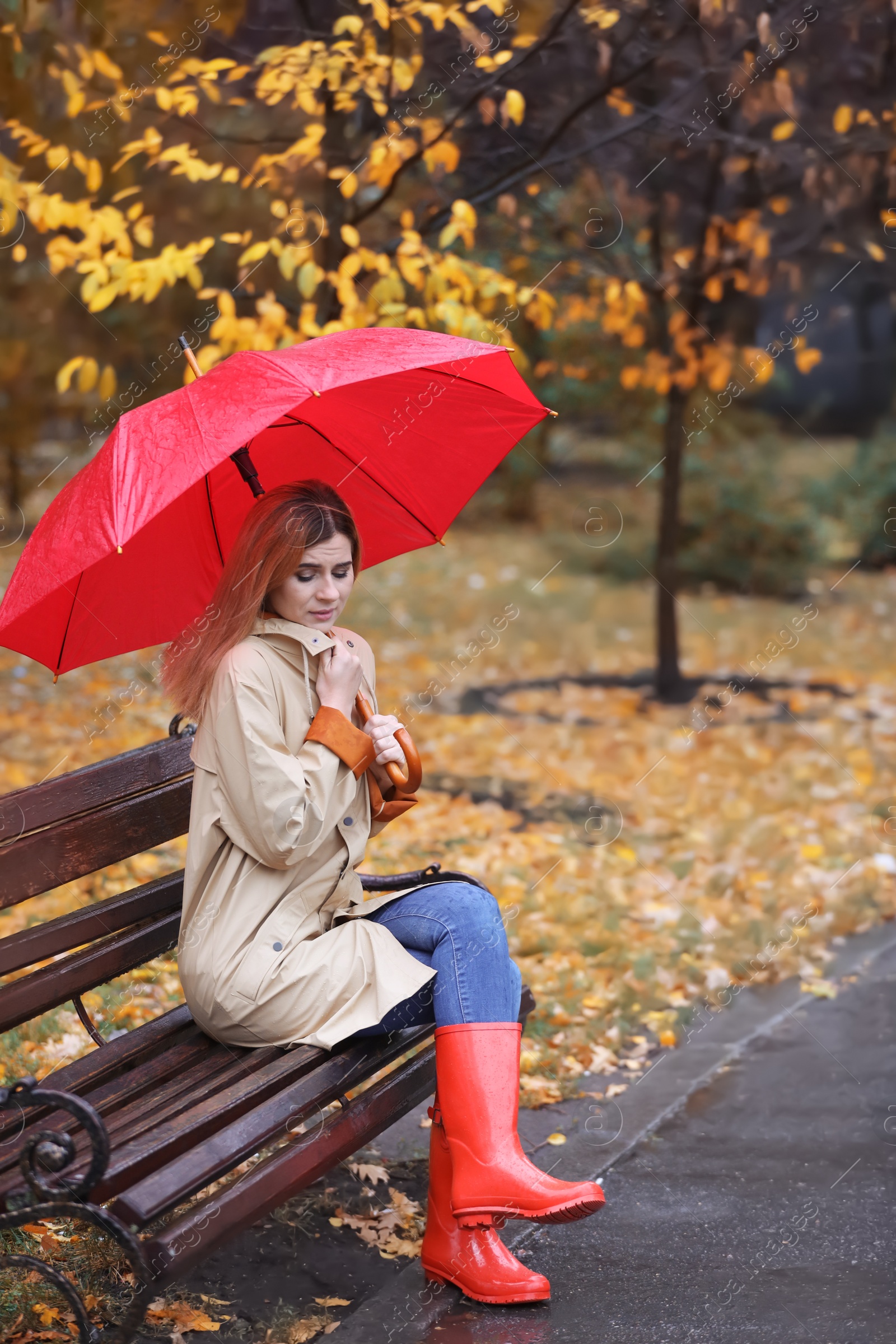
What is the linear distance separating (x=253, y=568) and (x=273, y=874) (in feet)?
2.19

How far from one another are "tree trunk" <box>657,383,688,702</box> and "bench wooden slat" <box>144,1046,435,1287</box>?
5.82m

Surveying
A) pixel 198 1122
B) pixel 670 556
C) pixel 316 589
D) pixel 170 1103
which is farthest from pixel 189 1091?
pixel 670 556

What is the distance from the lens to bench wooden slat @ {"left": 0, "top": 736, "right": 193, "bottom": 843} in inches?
106

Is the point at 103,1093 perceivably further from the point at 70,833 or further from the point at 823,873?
the point at 823,873

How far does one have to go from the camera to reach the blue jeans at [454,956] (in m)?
2.69

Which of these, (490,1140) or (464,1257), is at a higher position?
(490,1140)

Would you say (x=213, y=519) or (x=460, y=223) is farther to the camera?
(x=460, y=223)

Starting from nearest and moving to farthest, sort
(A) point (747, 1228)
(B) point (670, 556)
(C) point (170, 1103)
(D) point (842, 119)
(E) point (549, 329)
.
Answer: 1. (C) point (170, 1103)
2. (A) point (747, 1228)
3. (D) point (842, 119)
4. (E) point (549, 329)
5. (B) point (670, 556)

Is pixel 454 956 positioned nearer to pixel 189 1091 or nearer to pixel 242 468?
pixel 189 1091

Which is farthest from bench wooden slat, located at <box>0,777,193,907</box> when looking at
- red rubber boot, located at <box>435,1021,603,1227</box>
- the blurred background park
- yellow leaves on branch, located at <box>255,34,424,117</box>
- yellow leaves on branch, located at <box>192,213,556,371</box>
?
yellow leaves on branch, located at <box>255,34,424,117</box>

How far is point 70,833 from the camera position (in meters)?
2.83

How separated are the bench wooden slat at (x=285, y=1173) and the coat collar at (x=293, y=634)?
97 cm

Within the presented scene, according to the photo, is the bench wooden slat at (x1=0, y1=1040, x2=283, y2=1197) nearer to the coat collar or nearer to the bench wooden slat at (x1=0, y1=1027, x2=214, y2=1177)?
the bench wooden slat at (x1=0, y1=1027, x2=214, y2=1177)

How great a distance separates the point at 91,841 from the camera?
289 cm
